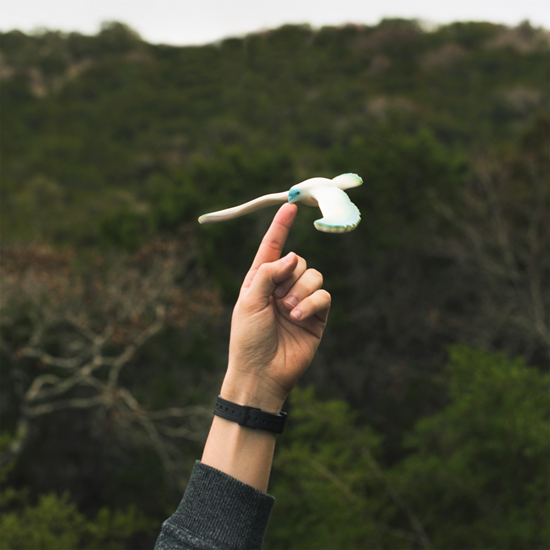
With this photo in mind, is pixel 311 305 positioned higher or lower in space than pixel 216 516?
higher

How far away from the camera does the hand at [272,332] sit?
114 centimetres

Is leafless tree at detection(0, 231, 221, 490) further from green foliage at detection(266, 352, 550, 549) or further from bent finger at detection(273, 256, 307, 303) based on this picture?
bent finger at detection(273, 256, 307, 303)

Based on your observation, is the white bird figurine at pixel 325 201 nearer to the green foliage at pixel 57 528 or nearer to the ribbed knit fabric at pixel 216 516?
the ribbed knit fabric at pixel 216 516

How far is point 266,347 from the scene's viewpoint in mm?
1184

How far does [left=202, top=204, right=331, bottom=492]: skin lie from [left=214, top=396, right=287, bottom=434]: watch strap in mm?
11

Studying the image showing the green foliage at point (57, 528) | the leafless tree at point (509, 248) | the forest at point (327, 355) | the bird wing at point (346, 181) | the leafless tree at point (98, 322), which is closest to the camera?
the bird wing at point (346, 181)

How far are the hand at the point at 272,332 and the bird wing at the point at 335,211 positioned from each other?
0.09 meters

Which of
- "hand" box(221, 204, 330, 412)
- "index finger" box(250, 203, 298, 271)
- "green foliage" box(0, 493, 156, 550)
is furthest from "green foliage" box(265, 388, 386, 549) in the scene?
"index finger" box(250, 203, 298, 271)

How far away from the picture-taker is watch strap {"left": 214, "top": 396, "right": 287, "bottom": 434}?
1072 millimetres

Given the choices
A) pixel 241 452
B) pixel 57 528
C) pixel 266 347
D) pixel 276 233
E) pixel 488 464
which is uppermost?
pixel 276 233

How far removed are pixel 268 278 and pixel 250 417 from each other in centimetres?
32

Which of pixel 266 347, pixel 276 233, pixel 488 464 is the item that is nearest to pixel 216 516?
pixel 266 347

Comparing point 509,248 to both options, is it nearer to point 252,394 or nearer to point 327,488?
point 327,488

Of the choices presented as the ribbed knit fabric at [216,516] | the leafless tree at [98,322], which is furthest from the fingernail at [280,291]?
the leafless tree at [98,322]
